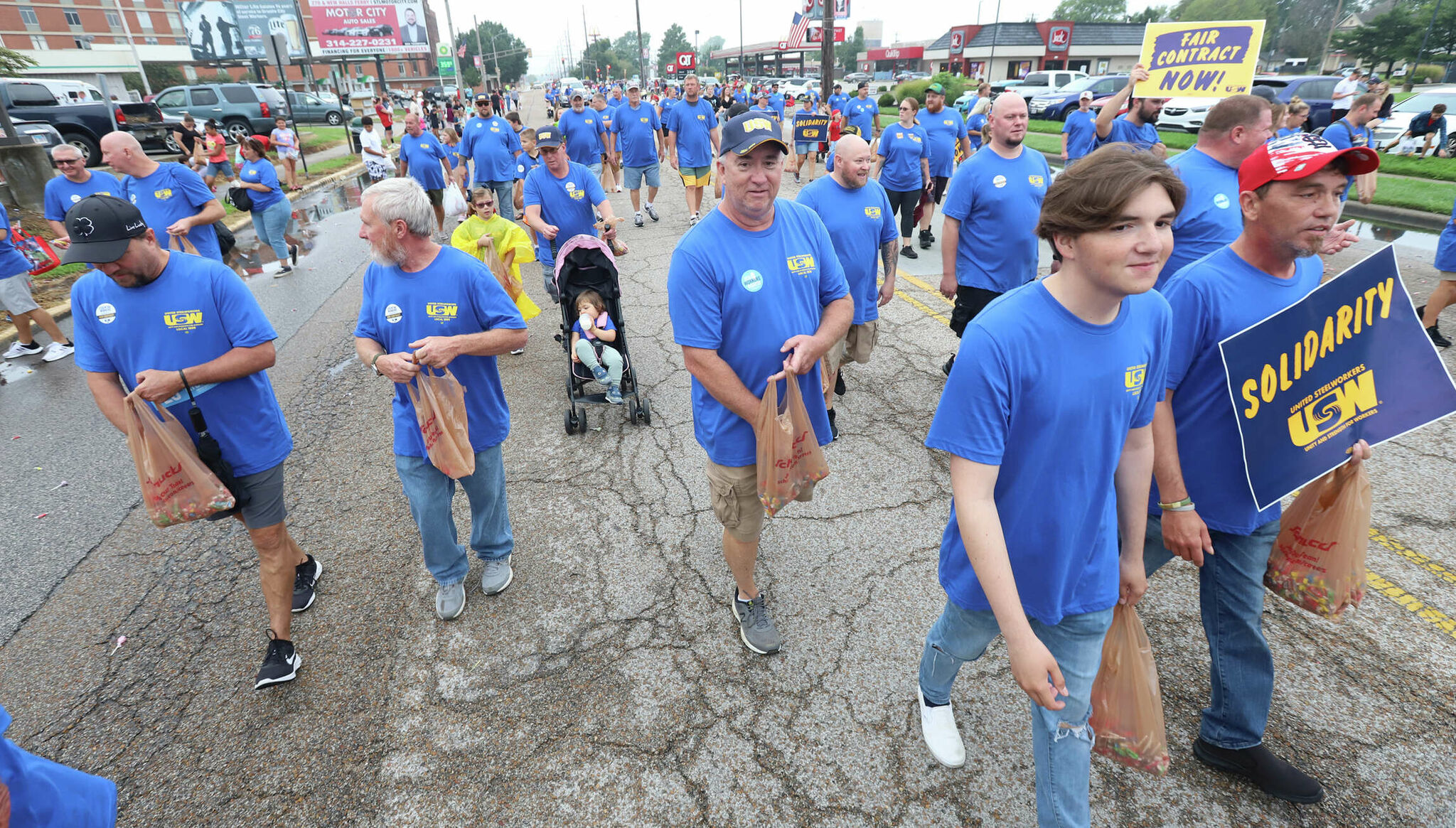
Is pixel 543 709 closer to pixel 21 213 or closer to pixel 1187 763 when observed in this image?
pixel 1187 763

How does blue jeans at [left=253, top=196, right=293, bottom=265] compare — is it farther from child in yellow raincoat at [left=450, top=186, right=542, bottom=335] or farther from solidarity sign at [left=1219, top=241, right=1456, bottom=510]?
solidarity sign at [left=1219, top=241, right=1456, bottom=510]

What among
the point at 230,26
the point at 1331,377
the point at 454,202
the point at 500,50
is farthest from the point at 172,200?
the point at 500,50

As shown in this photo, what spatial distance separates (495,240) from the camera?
6.18 meters

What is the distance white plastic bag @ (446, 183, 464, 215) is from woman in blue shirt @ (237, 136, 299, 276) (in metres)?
2.80

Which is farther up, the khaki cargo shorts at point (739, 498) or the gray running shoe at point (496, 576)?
the khaki cargo shorts at point (739, 498)

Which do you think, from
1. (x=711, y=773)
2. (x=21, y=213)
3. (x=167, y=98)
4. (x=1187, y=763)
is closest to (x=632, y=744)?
(x=711, y=773)

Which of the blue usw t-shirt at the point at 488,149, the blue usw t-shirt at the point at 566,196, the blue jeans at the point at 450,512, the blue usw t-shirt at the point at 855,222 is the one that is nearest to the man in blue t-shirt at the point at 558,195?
the blue usw t-shirt at the point at 566,196

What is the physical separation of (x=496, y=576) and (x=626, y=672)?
98cm

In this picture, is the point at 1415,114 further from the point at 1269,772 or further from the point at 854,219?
the point at 1269,772

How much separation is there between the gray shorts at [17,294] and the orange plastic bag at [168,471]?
19.8 ft

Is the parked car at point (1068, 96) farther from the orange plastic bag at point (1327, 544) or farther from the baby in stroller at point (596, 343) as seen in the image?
the orange plastic bag at point (1327, 544)

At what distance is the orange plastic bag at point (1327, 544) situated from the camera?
202 centimetres

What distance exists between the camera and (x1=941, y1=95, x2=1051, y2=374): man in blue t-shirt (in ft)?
15.2

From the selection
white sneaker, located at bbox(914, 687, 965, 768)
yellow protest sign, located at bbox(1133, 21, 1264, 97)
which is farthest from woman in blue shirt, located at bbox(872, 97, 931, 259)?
white sneaker, located at bbox(914, 687, 965, 768)
